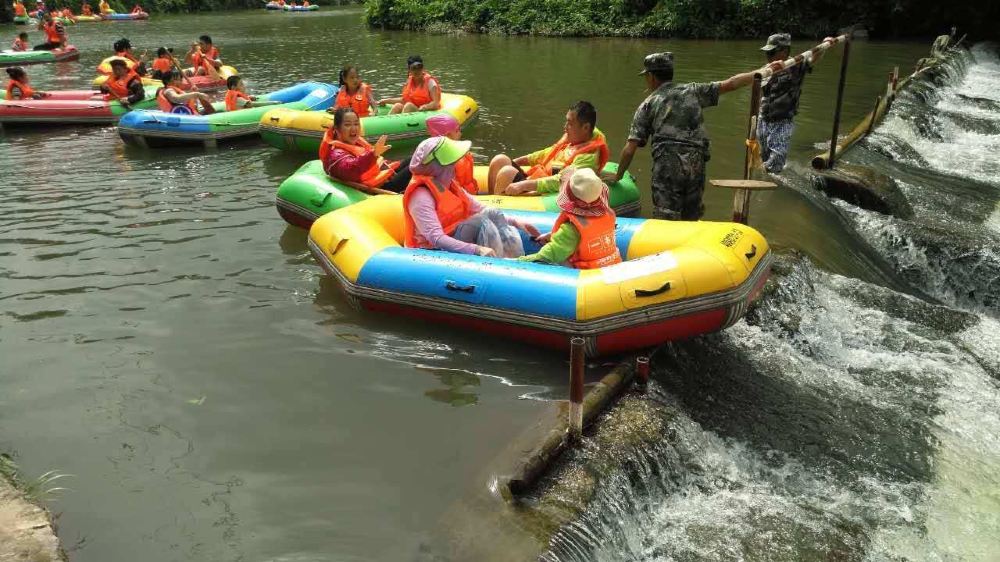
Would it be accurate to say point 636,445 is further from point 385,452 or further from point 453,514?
point 385,452

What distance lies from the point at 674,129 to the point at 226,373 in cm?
349

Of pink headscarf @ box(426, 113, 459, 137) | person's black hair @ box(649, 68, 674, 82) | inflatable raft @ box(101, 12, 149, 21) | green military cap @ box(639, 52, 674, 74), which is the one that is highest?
inflatable raft @ box(101, 12, 149, 21)

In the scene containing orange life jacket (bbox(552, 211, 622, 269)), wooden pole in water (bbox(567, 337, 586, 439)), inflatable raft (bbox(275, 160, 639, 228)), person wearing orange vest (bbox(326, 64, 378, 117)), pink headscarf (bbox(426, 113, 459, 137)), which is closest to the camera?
wooden pole in water (bbox(567, 337, 586, 439))

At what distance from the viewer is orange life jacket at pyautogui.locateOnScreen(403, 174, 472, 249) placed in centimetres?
497

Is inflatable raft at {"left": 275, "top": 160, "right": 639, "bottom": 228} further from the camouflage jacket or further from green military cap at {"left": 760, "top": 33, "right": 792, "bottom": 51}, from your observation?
green military cap at {"left": 760, "top": 33, "right": 792, "bottom": 51}

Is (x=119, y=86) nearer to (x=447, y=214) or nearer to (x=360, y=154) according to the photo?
(x=360, y=154)

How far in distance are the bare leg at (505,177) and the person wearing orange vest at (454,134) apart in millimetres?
213

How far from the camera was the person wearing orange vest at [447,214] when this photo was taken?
4.86 m

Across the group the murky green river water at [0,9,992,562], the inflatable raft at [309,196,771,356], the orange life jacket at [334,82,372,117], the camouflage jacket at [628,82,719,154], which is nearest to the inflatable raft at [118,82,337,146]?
the murky green river water at [0,9,992,562]

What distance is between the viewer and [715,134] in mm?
10477

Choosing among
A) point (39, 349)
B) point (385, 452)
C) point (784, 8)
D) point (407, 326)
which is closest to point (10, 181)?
point (39, 349)

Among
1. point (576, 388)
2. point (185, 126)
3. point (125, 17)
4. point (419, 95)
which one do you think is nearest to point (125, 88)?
point (185, 126)

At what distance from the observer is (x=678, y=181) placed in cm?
561

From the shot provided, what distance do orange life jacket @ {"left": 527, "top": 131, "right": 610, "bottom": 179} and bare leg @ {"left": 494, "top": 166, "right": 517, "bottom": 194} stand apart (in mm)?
208
